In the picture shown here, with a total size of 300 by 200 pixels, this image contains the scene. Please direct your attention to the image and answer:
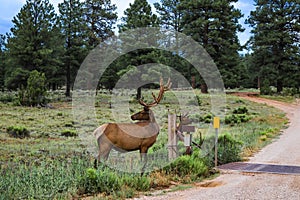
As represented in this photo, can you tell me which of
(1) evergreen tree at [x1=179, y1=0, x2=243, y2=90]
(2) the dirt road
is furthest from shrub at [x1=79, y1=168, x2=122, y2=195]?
(1) evergreen tree at [x1=179, y1=0, x2=243, y2=90]

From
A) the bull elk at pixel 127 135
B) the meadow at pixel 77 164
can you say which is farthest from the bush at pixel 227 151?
the bull elk at pixel 127 135

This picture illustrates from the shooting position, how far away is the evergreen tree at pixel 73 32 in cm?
3206

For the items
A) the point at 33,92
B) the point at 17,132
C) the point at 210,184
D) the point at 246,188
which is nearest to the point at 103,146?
the point at 210,184

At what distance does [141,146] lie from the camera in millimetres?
6871

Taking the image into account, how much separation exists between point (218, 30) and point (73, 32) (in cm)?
1492

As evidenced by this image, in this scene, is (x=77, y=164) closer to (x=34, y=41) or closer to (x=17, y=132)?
(x=17, y=132)

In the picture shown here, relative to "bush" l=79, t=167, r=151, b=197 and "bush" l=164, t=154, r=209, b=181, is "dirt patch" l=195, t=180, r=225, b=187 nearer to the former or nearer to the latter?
"bush" l=164, t=154, r=209, b=181

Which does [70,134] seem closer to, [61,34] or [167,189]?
[167,189]

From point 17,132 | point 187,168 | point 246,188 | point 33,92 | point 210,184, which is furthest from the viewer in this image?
point 33,92

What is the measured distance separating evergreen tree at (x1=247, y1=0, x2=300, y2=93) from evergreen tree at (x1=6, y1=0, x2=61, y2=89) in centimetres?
2180

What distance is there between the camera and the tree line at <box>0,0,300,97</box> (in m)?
27.8

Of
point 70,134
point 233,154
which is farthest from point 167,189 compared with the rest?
point 70,134

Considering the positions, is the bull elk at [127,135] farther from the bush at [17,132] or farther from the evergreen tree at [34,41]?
the evergreen tree at [34,41]

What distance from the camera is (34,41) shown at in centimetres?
2850
